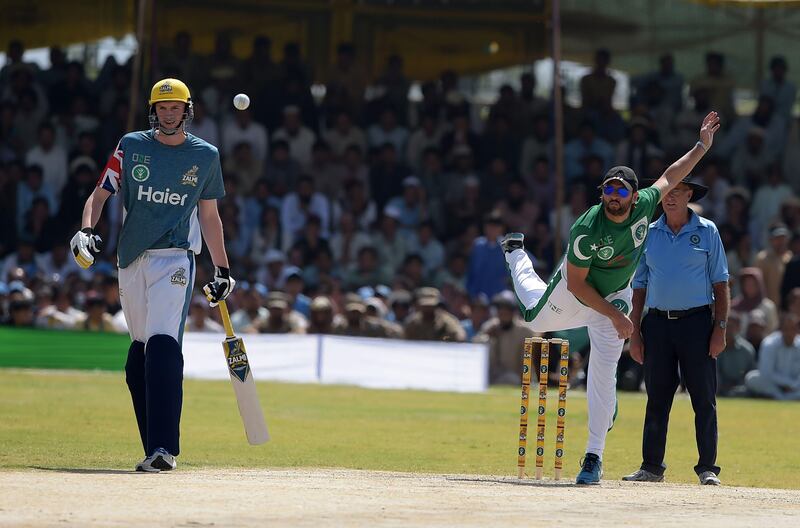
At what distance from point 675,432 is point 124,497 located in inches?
359

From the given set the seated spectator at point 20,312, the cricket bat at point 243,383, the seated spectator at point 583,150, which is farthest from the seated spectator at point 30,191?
the cricket bat at point 243,383

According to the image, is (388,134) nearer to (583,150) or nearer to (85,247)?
(583,150)

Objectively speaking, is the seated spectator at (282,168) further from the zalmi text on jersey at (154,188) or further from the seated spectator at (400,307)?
the zalmi text on jersey at (154,188)

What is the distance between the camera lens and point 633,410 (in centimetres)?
1916

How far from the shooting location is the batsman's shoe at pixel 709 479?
1115cm

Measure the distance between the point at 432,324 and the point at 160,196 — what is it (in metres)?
12.7

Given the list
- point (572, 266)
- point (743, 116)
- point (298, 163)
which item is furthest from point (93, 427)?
point (743, 116)

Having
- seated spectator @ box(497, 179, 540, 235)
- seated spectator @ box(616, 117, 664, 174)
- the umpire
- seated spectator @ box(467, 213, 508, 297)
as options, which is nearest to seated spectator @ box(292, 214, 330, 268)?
seated spectator @ box(467, 213, 508, 297)

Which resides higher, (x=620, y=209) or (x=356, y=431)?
(x=620, y=209)

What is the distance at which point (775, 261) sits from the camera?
951 inches

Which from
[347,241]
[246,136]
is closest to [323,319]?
[347,241]

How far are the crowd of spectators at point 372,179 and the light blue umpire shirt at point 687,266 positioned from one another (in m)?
11.3

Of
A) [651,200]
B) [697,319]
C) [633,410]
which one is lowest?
[633,410]

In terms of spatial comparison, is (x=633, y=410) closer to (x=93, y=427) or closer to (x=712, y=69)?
(x=93, y=427)
